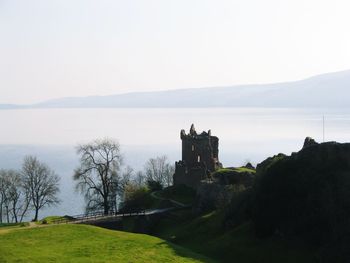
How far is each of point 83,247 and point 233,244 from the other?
12059 millimetres

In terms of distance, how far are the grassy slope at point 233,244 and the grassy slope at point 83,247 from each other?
3.37 m

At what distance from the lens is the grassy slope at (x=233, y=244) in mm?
33562

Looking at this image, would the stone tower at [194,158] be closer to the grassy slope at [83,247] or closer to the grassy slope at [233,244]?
the grassy slope at [233,244]

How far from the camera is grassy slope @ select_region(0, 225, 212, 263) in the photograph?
30719 millimetres

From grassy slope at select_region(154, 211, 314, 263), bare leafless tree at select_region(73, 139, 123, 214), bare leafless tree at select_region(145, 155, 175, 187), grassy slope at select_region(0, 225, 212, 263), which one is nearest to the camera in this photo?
grassy slope at select_region(0, 225, 212, 263)

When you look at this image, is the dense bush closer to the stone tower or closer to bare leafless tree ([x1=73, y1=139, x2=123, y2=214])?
the stone tower

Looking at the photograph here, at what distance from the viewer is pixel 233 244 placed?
37.5 meters

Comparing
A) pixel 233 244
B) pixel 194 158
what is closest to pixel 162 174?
pixel 194 158

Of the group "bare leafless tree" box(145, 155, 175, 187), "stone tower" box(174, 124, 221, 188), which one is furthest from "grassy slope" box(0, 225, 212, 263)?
"bare leafless tree" box(145, 155, 175, 187)

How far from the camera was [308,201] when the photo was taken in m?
35.3

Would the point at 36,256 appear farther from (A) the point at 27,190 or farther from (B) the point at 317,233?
(A) the point at 27,190

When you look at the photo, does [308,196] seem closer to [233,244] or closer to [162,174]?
[233,244]

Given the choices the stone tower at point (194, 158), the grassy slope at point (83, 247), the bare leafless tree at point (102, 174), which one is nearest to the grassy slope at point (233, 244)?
the grassy slope at point (83, 247)

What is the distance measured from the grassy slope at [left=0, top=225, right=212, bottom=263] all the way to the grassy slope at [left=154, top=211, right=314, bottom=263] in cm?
337
